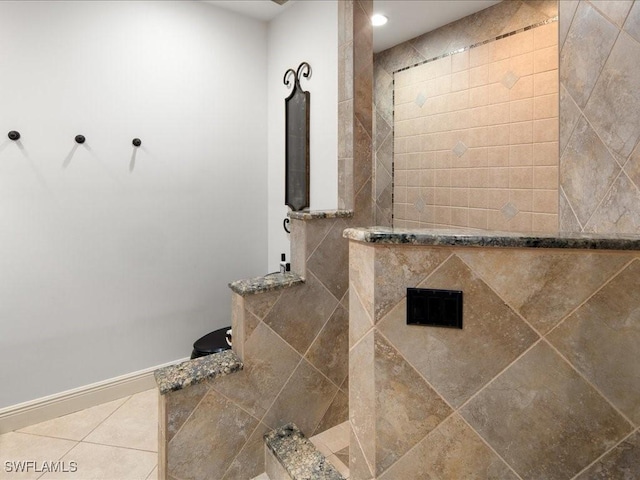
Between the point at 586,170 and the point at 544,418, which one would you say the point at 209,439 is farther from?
the point at 586,170

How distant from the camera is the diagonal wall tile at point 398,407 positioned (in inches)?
37.0

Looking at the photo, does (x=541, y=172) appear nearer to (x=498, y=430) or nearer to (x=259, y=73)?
(x=498, y=430)

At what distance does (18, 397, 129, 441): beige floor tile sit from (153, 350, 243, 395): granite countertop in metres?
0.83

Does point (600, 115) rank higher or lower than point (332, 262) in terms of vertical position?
higher

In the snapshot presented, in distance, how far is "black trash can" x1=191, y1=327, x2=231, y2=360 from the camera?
1.93m

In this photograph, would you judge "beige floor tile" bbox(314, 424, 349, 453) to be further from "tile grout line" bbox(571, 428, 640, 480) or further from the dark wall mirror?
the dark wall mirror

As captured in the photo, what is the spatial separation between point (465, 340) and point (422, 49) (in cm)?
236

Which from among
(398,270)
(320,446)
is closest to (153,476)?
(320,446)

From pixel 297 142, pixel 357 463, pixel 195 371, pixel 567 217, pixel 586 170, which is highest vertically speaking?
pixel 297 142

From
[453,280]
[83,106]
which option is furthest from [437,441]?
[83,106]

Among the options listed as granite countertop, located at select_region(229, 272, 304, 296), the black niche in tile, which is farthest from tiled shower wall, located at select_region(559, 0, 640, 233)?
granite countertop, located at select_region(229, 272, 304, 296)

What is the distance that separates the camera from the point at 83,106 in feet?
6.38

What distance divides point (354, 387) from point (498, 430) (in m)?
0.38

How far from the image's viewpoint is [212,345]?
78.0 inches
